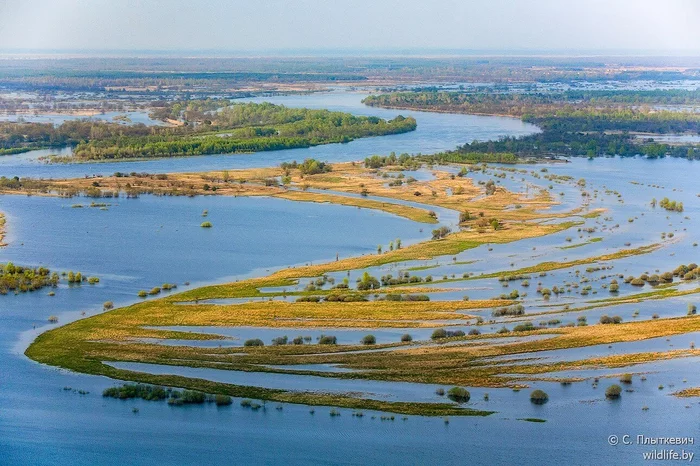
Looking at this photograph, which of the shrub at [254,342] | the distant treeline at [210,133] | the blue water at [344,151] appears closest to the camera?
the shrub at [254,342]

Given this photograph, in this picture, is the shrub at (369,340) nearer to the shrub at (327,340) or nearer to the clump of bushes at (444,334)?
the shrub at (327,340)

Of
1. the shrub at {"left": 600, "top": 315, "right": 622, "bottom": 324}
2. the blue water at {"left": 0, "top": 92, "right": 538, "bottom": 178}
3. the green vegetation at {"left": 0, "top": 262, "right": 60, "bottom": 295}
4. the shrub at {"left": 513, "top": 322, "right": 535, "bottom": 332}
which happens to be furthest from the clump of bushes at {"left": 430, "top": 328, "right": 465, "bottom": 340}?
the blue water at {"left": 0, "top": 92, "right": 538, "bottom": 178}

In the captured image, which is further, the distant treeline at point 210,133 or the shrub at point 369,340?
the distant treeline at point 210,133

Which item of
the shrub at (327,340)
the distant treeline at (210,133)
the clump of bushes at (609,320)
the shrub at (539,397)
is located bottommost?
the shrub at (539,397)

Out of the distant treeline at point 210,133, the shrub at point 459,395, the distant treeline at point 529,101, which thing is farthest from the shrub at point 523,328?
the distant treeline at point 529,101

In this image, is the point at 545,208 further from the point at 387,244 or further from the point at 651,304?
the point at 651,304

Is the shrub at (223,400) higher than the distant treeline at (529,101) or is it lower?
lower
